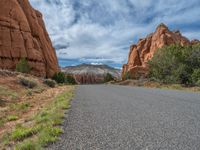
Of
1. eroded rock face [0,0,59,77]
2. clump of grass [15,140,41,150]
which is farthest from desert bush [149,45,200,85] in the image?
eroded rock face [0,0,59,77]

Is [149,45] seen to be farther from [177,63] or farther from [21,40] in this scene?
[177,63]

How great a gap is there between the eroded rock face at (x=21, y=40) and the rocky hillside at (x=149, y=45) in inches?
1572

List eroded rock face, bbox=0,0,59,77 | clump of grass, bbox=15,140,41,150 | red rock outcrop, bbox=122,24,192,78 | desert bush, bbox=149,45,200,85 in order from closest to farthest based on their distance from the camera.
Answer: clump of grass, bbox=15,140,41,150 → desert bush, bbox=149,45,200,85 → eroded rock face, bbox=0,0,59,77 → red rock outcrop, bbox=122,24,192,78

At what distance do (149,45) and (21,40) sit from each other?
217 ft

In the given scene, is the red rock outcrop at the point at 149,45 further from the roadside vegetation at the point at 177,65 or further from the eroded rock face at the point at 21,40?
the roadside vegetation at the point at 177,65

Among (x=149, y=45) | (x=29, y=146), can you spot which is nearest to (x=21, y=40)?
(x=29, y=146)

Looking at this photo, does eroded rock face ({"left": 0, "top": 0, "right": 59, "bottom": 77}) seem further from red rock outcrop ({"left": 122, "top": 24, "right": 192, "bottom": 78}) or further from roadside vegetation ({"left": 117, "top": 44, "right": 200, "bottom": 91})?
red rock outcrop ({"left": 122, "top": 24, "right": 192, "bottom": 78})

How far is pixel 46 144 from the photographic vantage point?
139 inches

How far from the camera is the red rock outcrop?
87.2 meters

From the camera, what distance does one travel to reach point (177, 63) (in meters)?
32.9

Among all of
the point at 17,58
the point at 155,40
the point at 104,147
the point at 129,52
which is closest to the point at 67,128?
the point at 104,147

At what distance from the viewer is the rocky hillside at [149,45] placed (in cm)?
8725

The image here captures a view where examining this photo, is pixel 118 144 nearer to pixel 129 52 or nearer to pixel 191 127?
pixel 191 127

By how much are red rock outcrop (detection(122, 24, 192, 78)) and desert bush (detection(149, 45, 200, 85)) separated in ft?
141
